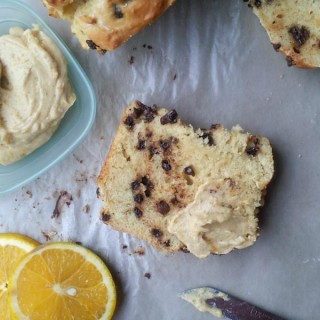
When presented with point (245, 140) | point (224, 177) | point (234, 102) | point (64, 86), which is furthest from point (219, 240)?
point (64, 86)

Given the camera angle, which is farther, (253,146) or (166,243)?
(166,243)

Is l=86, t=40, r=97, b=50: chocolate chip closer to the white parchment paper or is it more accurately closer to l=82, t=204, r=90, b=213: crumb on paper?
the white parchment paper

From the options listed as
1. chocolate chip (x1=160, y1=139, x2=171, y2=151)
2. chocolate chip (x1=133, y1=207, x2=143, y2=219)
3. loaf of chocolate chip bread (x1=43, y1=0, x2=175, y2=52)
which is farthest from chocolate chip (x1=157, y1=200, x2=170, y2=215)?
loaf of chocolate chip bread (x1=43, y1=0, x2=175, y2=52)

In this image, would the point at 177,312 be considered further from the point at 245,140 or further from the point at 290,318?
the point at 245,140

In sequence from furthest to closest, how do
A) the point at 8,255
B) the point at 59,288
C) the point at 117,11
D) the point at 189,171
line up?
the point at 8,255, the point at 59,288, the point at 189,171, the point at 117,11

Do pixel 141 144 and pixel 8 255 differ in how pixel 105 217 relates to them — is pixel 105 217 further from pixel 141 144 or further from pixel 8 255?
pixel 8 255

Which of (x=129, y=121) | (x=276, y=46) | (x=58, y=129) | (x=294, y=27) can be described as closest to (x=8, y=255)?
(x=58, y=129)
